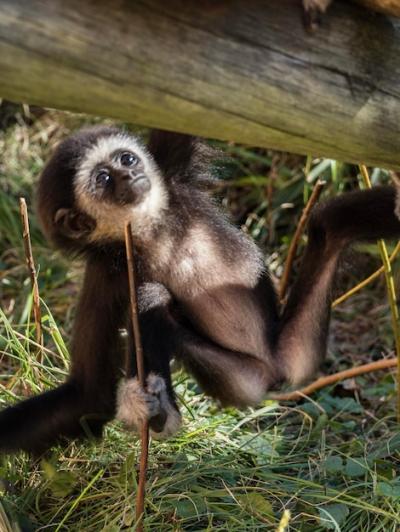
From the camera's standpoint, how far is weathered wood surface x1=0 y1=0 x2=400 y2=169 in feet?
9.24

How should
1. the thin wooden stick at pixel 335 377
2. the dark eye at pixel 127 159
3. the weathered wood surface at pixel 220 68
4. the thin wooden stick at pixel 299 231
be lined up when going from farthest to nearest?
the thin wooden stick at pixel 335 377 < the thin wooden stick at pixel 299 231 < the dark eye at pixel 127 159 < the weathered wood surface at pixel 220 68

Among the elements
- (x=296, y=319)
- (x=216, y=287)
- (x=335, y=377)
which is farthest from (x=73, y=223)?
(x=335, y=377)

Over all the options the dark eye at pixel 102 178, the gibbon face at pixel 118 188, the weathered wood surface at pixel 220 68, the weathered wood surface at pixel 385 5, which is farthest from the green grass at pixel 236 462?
the weathered wood surface at pixel 385 5

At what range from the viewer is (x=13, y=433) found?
16.5 ft

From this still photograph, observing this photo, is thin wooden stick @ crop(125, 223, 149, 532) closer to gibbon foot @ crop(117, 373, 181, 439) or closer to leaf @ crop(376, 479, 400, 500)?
gibbon foot @ crop(117, 373, 181, 439)

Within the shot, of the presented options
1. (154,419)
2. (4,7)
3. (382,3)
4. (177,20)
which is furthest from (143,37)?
(154,419)

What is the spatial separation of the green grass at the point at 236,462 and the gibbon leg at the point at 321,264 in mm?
251

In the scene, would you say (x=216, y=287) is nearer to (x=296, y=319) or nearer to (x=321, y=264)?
(x=296, y=319)

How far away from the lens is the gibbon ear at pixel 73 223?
16.4 ft

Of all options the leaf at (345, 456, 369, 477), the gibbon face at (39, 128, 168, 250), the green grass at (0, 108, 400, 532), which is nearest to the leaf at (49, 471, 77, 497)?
the green grass at (0, 108, 400, 532)

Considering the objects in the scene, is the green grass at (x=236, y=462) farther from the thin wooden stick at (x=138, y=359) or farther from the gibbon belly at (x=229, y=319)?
the gibbon belly at (x=229, y=319)

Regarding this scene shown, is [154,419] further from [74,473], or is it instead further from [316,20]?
[316,20]

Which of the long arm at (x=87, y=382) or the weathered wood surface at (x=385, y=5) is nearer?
the weathered wood surface at (x=385, y=5)

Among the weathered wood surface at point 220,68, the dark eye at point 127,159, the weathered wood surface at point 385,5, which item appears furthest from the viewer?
the dark eye at point 127,159
